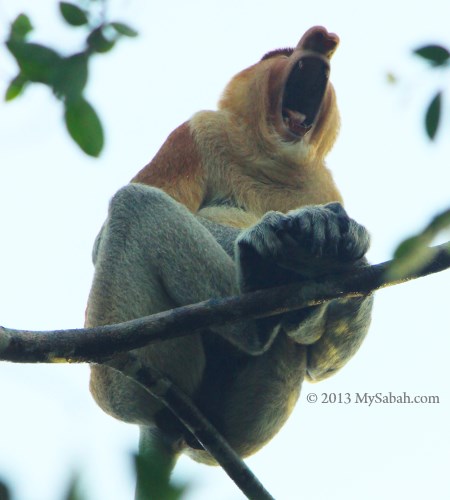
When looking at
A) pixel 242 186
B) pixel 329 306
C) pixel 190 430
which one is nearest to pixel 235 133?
pixel 242 186

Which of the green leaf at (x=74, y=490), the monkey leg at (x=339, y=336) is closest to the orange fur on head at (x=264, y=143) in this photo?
the monkey leg at (x=339, y=336)

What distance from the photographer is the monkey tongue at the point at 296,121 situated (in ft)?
25.2

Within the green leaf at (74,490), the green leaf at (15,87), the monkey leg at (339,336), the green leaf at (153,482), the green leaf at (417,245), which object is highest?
the green leaf at (15,87)

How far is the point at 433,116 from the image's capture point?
2.66 metres

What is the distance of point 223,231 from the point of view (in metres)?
6.27

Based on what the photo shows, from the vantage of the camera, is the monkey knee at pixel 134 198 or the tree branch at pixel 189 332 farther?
the monkey knee at pixel 134 198

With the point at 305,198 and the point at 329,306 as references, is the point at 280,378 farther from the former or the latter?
the point at 305,198

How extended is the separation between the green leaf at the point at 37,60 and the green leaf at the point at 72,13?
0.52 ft

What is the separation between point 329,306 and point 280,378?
2.04 feet

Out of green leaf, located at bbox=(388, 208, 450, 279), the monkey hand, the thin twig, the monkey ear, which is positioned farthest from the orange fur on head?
green leaf, located at bbox=(388, 208, 450, 279)

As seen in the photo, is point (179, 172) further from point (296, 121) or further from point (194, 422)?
point (194, 422)

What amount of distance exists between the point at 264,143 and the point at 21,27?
4.74 metres

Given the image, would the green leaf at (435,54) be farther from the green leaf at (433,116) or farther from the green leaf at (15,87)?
the green leaf at (15,87)

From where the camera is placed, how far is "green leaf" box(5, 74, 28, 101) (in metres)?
2.65
